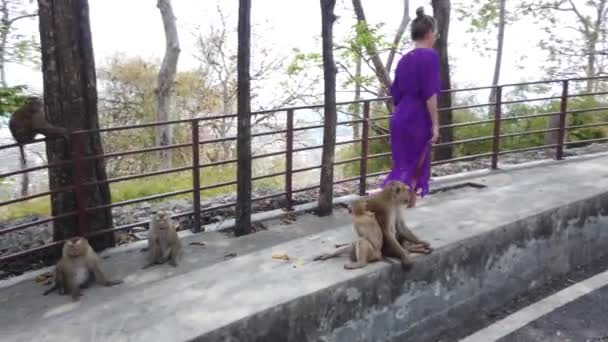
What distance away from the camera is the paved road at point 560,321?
3674 mm

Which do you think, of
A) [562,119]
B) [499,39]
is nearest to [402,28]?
[499,39]

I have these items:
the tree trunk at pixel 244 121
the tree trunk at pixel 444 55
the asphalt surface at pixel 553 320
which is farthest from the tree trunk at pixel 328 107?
the tree trunk at pixel 444 55

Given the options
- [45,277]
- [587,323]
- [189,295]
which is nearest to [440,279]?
[587,323]

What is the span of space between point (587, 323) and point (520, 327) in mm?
489

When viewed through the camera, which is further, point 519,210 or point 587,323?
point 519,210

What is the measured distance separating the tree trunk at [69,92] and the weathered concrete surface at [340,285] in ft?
2.20

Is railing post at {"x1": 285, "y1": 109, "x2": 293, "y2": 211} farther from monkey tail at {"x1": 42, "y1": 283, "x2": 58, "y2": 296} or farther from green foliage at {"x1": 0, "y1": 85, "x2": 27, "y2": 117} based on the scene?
green foliage at {"x1": 0, "y1": 85, "x2": 27, "y2": 117}

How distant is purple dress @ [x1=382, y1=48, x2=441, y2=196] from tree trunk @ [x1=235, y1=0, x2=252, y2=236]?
4.80ft

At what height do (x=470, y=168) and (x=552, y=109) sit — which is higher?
(x=552, y=109)

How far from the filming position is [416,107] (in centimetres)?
429

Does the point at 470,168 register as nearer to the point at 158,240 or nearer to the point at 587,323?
the point at 587,323

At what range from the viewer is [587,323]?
3.85m

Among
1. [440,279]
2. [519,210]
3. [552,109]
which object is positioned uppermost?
[552,109]

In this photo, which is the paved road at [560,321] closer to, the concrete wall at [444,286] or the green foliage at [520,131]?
the concrete wall at [444,286]
